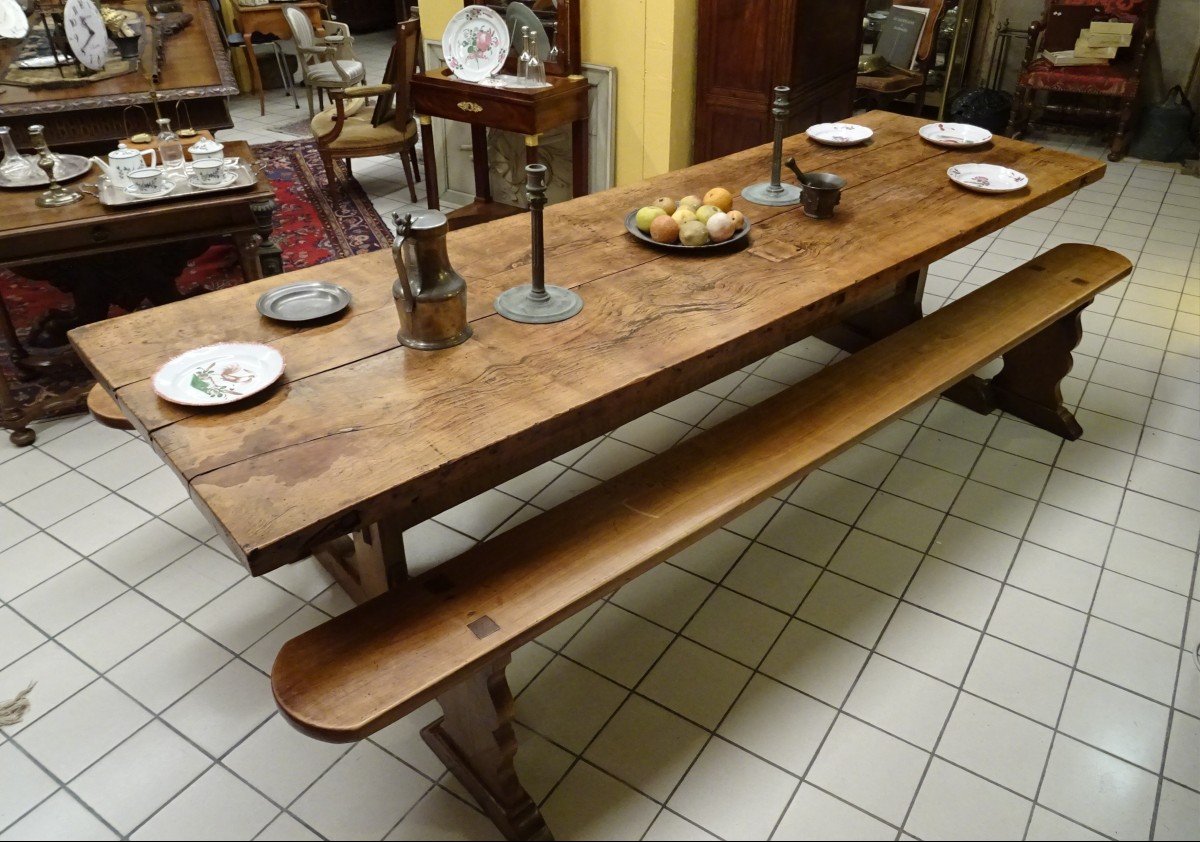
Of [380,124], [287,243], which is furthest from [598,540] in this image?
[380,124]

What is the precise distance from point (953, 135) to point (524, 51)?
2031 mm

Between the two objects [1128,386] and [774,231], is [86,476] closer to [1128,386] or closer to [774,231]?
[774,231]

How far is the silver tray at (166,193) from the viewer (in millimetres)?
3066

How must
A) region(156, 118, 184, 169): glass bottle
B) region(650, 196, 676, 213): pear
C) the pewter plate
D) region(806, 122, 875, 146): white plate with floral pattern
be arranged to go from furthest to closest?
region(156, 118, 184, 169): glass bottle, region(806, 122, 875, 146): white plate with floral pattern, region(650, 196, 676, 213): pear, the pewter plate

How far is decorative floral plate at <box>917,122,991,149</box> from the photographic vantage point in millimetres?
3156

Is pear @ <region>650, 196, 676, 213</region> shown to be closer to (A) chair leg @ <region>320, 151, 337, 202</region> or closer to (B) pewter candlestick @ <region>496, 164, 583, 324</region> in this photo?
(B) pewter candlestick @ <region>496, 164, 583, 324</region>

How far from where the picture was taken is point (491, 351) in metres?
1.94

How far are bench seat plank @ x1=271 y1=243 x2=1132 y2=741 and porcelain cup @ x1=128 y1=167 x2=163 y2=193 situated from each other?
6.96 ft

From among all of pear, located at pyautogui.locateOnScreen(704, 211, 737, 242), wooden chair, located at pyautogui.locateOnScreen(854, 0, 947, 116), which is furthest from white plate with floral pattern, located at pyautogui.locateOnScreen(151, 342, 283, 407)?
wooden chair, located at pyautogui.locateOnScreen(854, 0, 947, 116)

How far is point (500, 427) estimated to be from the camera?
1.70 meters

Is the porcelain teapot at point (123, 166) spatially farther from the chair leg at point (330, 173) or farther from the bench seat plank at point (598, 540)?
the bench seat plank at point (598, 540)

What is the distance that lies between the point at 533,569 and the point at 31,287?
360 centimetres

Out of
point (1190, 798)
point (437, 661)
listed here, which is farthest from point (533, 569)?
point (1190, 798)

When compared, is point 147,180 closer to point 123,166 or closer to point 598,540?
point 123,166
